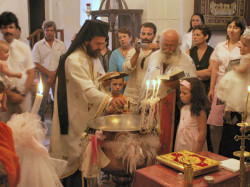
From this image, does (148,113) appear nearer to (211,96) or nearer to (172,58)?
(172,58)

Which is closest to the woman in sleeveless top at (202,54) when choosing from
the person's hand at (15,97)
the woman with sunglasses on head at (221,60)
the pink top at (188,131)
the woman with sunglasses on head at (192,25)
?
the woman with sunglasses on head at (221,60)

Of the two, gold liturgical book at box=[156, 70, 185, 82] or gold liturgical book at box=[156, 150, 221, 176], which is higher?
gold liturgical book at box=[156, 70, 185, 82]

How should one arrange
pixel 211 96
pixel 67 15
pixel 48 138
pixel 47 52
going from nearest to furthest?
pixel 211 96, pixel 48 138, pixel 47 52, pixel 67 15

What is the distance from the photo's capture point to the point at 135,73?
13.3 ft

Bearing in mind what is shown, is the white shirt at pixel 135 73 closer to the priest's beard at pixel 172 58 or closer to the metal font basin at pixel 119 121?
the priest's beard at pixel 172 58

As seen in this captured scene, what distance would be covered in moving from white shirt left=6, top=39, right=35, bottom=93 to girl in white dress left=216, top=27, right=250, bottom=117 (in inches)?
82.0

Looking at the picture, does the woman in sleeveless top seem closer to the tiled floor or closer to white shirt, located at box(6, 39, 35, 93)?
the tiled floor

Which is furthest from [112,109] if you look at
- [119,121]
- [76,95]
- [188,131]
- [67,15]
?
[67,15]

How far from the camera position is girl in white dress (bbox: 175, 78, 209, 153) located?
125 inches

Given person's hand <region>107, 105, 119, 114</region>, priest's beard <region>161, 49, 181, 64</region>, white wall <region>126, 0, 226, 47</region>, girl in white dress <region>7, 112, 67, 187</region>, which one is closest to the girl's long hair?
priest's beard <region>161, 49, 181, 64</region>

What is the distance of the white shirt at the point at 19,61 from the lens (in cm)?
349

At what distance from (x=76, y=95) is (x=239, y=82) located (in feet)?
5.12

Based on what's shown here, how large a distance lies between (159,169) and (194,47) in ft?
8.80

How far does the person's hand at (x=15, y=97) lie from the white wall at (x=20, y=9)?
5.51 metres
